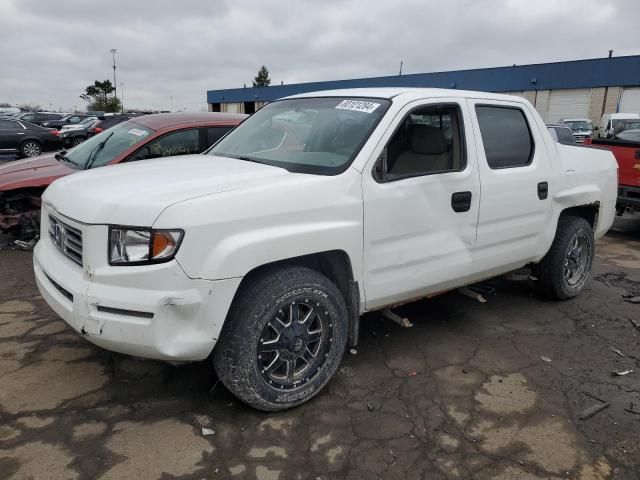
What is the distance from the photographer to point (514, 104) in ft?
13.8

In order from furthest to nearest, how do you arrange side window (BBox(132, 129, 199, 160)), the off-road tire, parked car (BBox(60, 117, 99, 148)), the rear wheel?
parked car (BBox(60, 117, 99, 148)), the rear wheel, side window (BBox(132, 129, 199, 160)), the off-road tire

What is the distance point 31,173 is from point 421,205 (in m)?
4.90

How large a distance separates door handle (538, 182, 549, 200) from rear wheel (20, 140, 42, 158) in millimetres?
17933

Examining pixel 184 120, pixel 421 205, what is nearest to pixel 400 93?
pixel 421 205

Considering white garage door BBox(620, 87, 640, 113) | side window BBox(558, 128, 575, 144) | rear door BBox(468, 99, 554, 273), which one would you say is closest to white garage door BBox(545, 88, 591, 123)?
white garage door BBox(620, 87, 640, 113)

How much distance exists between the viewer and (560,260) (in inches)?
181

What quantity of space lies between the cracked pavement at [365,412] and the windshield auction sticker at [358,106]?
172 cm

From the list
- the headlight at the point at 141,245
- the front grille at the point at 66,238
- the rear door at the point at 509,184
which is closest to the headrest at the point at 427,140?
the rear door at the point at 509,184

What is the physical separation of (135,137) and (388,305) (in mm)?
4056

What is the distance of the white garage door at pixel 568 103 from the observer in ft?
103

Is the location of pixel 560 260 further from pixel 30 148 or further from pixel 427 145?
pixel 30 148

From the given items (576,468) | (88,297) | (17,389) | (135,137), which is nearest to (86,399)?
(17,389)

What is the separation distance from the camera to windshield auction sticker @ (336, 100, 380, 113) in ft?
11.0

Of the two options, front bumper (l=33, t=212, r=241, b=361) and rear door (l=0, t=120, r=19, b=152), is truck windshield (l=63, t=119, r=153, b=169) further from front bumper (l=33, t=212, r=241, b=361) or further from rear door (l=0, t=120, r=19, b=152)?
rear door (l=0, t=120, r=19, b=152)
